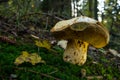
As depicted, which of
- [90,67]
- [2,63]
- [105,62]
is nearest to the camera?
[2,63]

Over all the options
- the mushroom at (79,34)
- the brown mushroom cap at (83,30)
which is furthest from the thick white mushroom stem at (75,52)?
the brown mushroom cap at (83,30)

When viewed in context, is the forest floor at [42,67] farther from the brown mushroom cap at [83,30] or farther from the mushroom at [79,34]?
the brown mushroom cap at [83,30]

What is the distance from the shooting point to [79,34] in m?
2.91

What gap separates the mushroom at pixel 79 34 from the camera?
2770 mm

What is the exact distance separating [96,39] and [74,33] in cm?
31

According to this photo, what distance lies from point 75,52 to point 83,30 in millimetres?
387

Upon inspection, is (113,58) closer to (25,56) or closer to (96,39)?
(96,39)

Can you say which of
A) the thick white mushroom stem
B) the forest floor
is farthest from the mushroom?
the forest floor

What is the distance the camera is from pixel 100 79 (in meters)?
3.03

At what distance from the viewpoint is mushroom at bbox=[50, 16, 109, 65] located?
277cm

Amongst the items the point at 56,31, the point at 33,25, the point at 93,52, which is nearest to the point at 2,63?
the point at 56,31

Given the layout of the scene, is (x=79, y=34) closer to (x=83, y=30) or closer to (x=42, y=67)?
(x=83, y=30)

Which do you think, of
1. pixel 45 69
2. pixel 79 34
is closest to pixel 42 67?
pixel 45 69

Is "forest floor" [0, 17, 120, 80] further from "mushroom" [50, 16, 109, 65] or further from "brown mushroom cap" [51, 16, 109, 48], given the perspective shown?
"brown mushroom cap" [51, 16, 109, 48]
